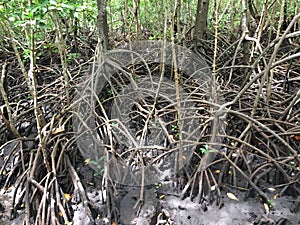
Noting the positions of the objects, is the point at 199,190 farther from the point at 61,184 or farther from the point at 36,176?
the point at 36,176

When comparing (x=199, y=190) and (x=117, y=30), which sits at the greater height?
(x=117, y=30)

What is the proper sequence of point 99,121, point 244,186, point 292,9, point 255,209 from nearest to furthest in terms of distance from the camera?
point 255,209 < point 244,186 < point 99,121 < point 292,9

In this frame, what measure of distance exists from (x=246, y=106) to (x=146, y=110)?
3.37ft

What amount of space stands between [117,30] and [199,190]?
535cm

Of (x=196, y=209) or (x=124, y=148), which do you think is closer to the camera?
(x=196, y=209)

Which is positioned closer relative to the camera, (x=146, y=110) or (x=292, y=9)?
(x=146, y=110)

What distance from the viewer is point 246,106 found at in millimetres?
3111

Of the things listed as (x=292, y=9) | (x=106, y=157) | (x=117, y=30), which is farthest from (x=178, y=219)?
(x=117, y=30)

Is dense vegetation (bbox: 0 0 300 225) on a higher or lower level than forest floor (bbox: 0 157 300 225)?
higher

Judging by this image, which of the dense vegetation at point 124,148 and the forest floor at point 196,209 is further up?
the dense vegetation at point 124,148

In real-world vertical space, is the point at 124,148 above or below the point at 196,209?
above

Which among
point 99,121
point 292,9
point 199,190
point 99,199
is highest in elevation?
point 292,9

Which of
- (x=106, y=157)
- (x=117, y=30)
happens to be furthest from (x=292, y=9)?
(x=106, y=157)

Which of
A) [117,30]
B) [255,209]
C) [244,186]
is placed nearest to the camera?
[255,209]
